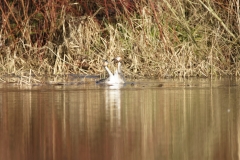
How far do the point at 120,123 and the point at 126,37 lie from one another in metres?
7.98

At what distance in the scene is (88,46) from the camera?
15281 mm

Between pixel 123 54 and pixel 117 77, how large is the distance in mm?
2497

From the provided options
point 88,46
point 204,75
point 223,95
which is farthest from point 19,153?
point 88,46

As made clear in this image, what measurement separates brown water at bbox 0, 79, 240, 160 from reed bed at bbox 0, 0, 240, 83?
279 centimetres

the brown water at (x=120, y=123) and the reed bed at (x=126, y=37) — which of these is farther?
the reed bed at (x=126, y=37)

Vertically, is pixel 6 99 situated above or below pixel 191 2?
below

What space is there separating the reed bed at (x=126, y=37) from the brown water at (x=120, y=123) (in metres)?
2.79

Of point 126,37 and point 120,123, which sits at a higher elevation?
point 126,37

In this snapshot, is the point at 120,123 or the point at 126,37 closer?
the point at 120,123

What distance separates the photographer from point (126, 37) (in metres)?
15.3

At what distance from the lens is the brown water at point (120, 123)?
5773 millimetres

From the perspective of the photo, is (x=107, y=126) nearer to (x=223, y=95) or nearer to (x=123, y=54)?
(x=223, y=95)

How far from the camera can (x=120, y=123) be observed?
24.3 ft

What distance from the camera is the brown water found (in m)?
5.77
